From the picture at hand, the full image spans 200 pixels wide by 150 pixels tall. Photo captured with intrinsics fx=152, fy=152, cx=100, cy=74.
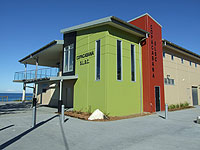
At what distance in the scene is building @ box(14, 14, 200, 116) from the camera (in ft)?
Result: 37.5

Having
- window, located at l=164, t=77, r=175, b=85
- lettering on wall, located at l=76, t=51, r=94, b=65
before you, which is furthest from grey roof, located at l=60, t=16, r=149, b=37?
window, located at l=164, t=77, r=175, b=85

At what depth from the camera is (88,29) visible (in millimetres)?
13398

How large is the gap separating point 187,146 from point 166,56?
1461cm

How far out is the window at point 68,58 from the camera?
50.4 ft

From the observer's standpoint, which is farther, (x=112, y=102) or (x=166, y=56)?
(x=166, y=56)

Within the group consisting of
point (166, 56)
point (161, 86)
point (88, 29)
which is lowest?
point (161, 86)

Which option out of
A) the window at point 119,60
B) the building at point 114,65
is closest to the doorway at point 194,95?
A: the building at point 114,65

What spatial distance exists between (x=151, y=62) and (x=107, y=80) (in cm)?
543

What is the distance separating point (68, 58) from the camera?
51.7 ft

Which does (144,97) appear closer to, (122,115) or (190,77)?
(122,115)

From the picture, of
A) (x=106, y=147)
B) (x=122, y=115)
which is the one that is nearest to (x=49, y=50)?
(x=122, y=115)

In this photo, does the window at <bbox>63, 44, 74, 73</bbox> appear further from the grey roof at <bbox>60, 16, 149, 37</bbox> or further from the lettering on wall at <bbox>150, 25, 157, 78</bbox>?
the lettering on wall at <bbox>150, 25, 157, 78</bbox>

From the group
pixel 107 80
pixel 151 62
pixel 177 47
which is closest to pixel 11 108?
pixel 107 80

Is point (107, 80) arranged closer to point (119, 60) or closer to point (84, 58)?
point (119, 60)
